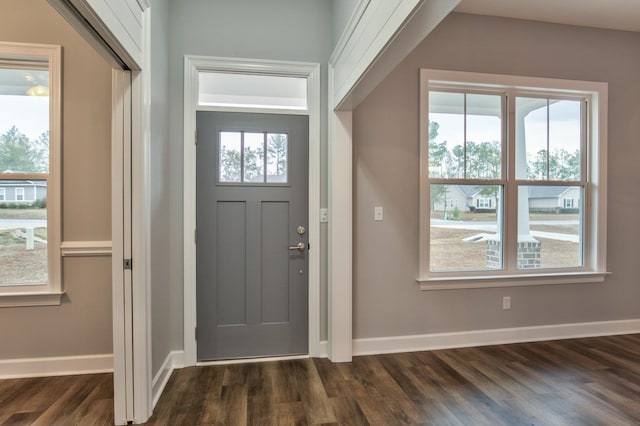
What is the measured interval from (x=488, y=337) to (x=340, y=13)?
2.97m

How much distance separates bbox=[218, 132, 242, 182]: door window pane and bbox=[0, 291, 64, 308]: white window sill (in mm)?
1456

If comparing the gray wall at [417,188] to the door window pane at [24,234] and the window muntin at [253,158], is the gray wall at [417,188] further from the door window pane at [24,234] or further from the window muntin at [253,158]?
the door window pane at [24,234]

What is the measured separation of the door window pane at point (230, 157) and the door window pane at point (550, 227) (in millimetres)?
2573

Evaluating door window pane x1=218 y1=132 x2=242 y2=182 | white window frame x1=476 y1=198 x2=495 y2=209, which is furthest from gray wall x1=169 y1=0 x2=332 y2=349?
white window frame x1=476 y1=198 x2=495 y2=209

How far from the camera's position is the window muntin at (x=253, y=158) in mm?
2535

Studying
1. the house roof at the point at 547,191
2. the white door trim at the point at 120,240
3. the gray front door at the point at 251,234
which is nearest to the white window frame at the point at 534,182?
the house roof at the point at 547,191

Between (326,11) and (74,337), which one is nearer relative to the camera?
(74,337)

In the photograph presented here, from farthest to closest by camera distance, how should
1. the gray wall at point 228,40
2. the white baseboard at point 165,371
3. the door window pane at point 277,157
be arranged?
the door window pane at point 277,157 → the gray wall at point 228,40 → the white baseboard at point 165,371

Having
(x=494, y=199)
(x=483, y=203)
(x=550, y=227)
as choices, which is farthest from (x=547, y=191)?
(x=483, y=203)

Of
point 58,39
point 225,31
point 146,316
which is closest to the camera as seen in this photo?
point 146,316

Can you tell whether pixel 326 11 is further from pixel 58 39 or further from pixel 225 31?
pixel 58 39

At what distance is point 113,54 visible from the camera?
1623mm

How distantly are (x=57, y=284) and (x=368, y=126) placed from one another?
8.72ft

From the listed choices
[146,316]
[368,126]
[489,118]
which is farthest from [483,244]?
[146,316]
